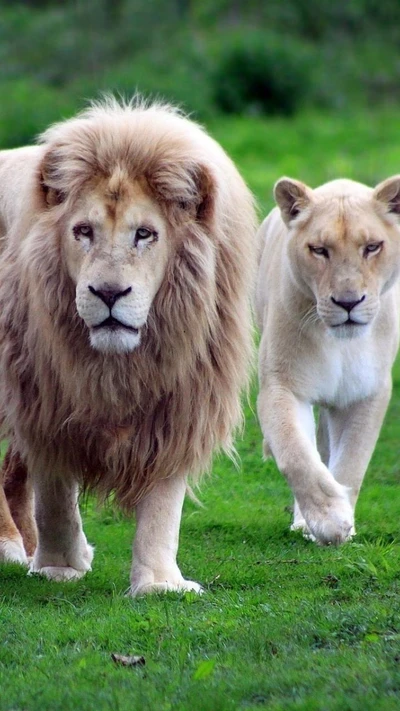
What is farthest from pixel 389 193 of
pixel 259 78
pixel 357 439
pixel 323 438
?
pixel 259 78

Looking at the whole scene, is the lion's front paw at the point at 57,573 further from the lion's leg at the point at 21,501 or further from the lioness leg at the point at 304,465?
the lioness leg at the point at 304,465

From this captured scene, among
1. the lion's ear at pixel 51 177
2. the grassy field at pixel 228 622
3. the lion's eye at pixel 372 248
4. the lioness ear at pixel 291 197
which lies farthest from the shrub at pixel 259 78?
the lion's ear at pixel 51 177

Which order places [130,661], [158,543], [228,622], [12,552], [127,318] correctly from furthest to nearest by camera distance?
[12,552] < [158,543] < [127,318] < [228,622] < [130,661]

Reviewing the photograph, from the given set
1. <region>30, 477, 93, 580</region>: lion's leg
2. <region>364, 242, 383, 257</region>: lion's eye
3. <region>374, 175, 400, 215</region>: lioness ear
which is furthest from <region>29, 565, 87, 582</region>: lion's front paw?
<region>374, 175, 400, 215</region>: lioness ear

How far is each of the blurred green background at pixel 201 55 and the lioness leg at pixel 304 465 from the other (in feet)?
45.9

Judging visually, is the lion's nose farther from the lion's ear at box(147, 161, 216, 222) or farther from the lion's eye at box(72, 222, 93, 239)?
the lion's ear at box(147, 161, 216, 222)

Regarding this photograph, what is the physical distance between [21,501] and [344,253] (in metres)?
1.82

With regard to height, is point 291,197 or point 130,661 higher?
point 291,197

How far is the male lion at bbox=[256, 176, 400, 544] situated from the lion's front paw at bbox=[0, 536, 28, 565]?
1.14 meters

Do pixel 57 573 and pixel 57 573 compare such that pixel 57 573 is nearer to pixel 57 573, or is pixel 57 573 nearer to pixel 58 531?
pixel 57 573

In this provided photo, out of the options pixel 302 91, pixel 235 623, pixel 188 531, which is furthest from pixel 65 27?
pixel 235 623

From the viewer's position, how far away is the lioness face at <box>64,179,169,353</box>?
4555 mm

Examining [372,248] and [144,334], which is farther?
[372,248]

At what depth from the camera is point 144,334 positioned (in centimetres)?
491
